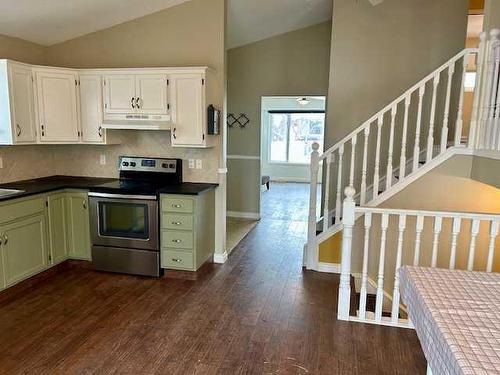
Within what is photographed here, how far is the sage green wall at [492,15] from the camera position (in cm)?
318

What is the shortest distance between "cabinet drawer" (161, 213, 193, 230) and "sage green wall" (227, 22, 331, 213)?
2946 millimetres

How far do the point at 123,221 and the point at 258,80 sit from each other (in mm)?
3538

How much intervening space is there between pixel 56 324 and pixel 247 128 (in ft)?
14.4

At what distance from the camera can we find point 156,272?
13.0 ft

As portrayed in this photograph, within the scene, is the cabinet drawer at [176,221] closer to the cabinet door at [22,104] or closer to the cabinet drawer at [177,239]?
the cabinet drawer at [177,239]

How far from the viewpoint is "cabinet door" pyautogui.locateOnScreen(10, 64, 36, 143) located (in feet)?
12.0

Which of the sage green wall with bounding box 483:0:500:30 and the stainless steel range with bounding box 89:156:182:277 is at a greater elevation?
the sage green wall with bounding box 483:0:500:30

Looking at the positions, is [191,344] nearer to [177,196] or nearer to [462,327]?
[177,196]

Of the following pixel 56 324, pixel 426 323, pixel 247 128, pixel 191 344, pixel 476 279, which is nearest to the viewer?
pixel 426 323

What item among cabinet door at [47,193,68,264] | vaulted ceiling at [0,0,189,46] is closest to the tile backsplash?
cabinet door at [47,193,68,264]

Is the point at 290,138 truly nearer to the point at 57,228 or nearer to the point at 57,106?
the point at 57,106

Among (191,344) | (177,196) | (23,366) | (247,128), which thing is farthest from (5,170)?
(247,128)

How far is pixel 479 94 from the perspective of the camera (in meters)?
3.22

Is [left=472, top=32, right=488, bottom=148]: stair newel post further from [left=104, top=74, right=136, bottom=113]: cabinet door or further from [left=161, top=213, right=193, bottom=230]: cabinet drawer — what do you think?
[left=104, top=74, right=136, bottom=113]: cabinet door
